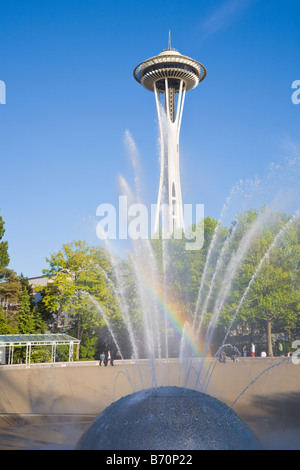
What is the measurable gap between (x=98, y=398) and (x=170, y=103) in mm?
56586

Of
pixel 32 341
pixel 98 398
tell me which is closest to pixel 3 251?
pixel 32 341

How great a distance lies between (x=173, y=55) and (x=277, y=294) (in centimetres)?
4360

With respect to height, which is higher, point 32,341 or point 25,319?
point 25,319

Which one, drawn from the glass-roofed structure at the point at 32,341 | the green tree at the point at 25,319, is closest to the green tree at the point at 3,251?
the green tree at the point at 25,319

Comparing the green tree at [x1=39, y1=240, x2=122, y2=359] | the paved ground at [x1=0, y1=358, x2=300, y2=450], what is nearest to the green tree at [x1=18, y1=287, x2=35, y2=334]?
the green tree at [x1=39, y1=240, x2=122, y2=359]

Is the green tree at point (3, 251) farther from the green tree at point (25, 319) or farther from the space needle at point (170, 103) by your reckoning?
the space needle at point (170, 103)

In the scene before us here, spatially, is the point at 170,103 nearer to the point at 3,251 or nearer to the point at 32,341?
the point at 3,251

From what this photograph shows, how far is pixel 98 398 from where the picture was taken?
17.3 metres

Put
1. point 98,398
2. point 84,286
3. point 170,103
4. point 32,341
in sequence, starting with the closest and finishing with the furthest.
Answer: point 98,398 → point 32,341 → point 84,286 → point 170,103

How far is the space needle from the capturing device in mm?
61688

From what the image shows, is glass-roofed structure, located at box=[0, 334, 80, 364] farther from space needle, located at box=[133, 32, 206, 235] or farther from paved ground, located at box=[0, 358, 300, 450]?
space needle, located at box=[133, 32, 206, 235]

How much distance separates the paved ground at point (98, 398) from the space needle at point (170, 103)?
40316 mm

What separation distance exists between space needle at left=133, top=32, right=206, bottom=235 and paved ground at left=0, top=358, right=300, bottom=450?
40.3 meters
